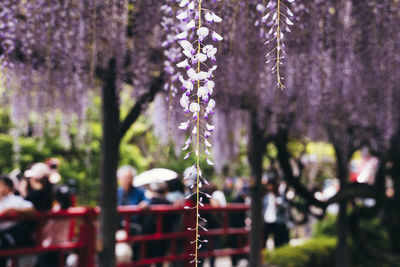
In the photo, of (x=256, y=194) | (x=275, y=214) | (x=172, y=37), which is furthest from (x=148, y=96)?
(x=275, y=214)

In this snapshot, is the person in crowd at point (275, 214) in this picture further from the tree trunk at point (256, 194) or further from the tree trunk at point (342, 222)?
the tree trunk at point (256, 194)

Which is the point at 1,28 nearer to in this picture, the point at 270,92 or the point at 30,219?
the point at 30,219

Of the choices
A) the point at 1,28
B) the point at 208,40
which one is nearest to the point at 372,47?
the point at 208,40

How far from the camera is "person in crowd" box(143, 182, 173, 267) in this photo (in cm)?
625

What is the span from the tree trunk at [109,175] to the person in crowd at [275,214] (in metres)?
4.93

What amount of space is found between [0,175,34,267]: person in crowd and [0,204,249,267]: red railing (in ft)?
0.25

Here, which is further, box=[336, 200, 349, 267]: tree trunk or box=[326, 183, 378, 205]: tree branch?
box=[336, 200, 349, 267]: tree trunk

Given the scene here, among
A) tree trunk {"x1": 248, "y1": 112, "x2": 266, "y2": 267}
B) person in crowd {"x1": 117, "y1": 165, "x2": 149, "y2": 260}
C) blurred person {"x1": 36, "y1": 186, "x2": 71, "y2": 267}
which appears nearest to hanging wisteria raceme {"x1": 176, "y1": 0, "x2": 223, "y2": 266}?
blurred person {"x1": 36, "y1": 186, "x2": 71, "y2": 267}

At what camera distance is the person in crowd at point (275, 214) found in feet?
31.1

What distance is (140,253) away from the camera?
615 cm

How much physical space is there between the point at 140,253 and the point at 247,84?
249 cm

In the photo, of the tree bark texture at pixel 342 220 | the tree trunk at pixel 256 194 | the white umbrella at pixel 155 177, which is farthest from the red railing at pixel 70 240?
the tree bark texture at pixel 342 220

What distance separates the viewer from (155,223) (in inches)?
249

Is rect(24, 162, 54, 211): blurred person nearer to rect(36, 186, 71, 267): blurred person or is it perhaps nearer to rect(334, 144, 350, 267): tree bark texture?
rect(36, 186, 71, 267): blurred person
